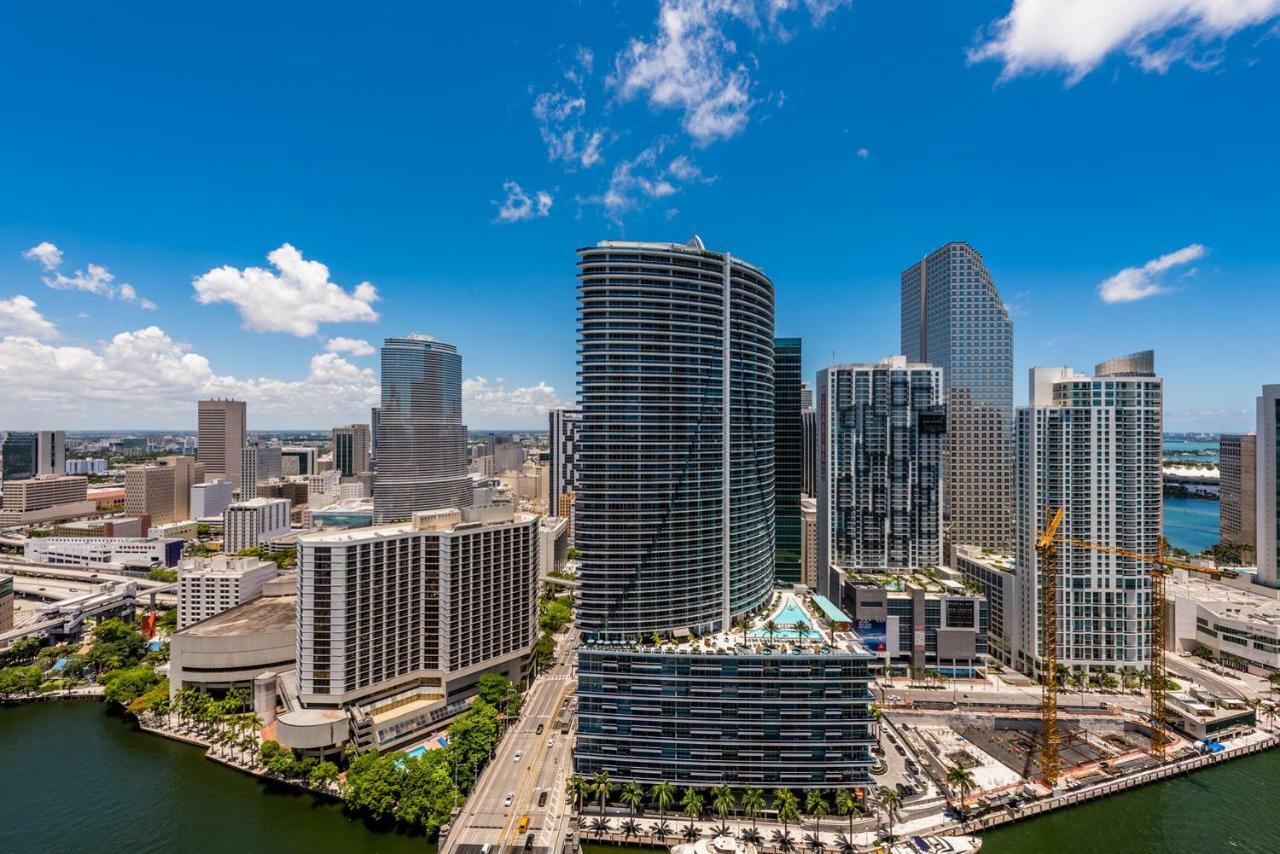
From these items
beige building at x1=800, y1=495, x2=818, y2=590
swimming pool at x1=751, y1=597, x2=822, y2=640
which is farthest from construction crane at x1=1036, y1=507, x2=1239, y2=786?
beige building at x1=800, y1=495, x2=818, y2=590

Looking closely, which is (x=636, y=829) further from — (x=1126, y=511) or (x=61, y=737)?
(x=1126, y=511)

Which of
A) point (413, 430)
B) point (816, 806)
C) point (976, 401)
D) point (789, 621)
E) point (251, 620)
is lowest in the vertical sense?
point (816, 806)

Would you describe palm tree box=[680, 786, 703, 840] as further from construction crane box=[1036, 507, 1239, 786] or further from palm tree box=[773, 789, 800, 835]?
construction crane box=[1036, 507, 1239, 786]

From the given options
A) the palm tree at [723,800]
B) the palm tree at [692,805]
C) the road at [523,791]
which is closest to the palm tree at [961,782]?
the palm tree at [723,800]

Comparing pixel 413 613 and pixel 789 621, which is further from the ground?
pixel 413 613

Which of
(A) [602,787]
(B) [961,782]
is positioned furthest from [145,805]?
(B) [961,782]

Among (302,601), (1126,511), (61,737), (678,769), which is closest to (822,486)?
(1126,511)

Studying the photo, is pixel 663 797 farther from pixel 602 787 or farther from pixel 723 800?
pixel 602 787
